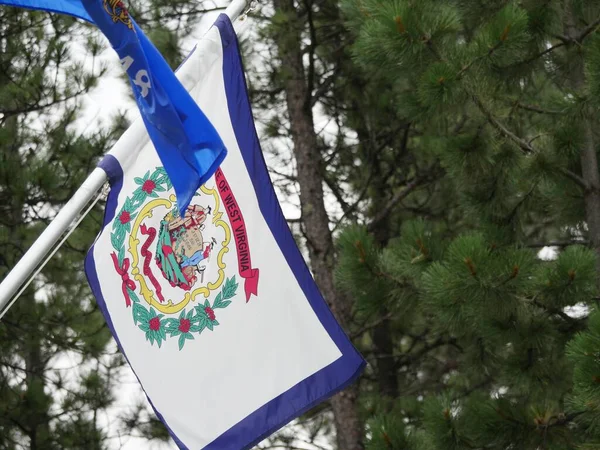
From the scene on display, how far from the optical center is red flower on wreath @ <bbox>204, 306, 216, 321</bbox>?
5781mm

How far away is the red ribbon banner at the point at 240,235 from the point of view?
5871 millimetres

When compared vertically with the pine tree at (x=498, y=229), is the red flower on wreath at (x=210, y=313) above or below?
below

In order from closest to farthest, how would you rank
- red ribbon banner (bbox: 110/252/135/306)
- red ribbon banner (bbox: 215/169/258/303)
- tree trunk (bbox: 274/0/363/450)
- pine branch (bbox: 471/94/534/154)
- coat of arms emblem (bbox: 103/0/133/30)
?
coat of arms emblem (bbox: 103/0/133/30), red ribbon banner (bbox: 110/252/135/306), red ribbon banner (bbox: 215/169/258/303), pine branch (bbox: 471/94/534/154), tree trunk (bbox: 274/0/363/450)

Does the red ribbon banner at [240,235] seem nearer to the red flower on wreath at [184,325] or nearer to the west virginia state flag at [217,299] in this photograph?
the west virginia state flag at [217,299]

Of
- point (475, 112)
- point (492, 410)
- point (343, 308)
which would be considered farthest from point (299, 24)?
point (492, 410)

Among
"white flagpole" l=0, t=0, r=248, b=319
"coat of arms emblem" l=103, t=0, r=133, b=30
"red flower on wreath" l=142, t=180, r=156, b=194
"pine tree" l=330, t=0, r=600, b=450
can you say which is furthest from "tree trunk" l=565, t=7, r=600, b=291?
"coat of arms emblem" l=103, t=0, r=133, b=30

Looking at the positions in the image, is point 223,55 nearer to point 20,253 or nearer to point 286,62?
point 286,62

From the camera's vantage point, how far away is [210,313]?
5.79 metres

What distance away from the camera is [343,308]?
1037 centimetres

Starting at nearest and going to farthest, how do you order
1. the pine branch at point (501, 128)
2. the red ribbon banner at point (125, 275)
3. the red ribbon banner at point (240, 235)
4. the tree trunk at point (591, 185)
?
the red ribbon banner at point (125, 275)
the red ribbon banner at point (240, 235)
the pine branch at point (501, 128)
the tree trunk at point (591, 185)

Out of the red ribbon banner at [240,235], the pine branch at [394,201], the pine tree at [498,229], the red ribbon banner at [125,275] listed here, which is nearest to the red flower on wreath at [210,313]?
the red ribbon banner at [240,235]

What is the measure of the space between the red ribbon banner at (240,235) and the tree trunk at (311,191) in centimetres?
420

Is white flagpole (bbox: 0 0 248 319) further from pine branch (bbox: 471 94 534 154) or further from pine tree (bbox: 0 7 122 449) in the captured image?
pine tree (bbox: 0 7 122 449)

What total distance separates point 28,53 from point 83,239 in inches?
70.7
